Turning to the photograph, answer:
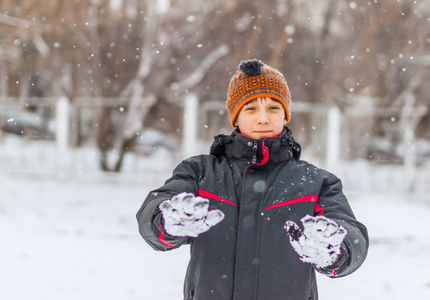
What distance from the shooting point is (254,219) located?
136cm

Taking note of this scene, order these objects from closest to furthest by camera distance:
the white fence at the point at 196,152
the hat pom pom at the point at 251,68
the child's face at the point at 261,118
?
the child's face at the point at 261,118 → the hat pom pom at the point at 251,68 → the white fence at the point at 196,152

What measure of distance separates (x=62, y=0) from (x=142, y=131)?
3419 millimetres

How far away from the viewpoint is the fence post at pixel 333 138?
9.23 m

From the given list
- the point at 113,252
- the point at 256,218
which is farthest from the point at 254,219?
the point at 113,252

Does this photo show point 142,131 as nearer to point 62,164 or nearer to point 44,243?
point 62,164

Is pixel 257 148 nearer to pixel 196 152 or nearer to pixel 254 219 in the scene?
pixel 254 219

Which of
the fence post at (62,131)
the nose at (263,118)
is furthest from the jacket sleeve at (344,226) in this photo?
the fence post at (62,131)

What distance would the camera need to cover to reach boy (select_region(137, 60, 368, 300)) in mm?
1277

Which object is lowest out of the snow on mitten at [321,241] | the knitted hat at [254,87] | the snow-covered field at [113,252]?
the snow-covered field at [113,252]

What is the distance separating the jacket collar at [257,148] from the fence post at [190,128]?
7.79 metres

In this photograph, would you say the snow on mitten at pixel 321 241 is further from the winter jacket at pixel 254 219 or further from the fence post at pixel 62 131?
the fence post at pixel 62 131

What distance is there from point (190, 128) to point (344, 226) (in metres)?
8.14

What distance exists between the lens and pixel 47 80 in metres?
11.0

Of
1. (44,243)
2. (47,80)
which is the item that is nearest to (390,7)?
(47,80)
